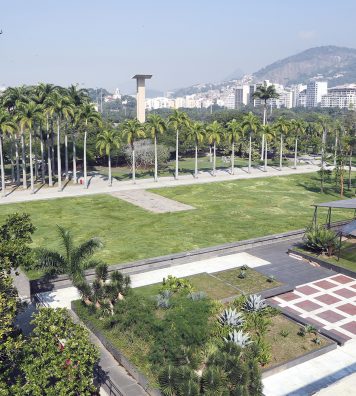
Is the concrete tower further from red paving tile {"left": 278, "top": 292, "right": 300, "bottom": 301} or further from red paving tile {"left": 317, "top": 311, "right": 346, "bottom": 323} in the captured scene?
red paving tile {"left": 317, "top": 311, "right": 346, "bottom": 323}

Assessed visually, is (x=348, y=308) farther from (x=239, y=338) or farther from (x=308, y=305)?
(x=239, y=338)

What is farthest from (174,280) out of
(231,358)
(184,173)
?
(184,173)

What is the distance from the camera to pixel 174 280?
24719 mm

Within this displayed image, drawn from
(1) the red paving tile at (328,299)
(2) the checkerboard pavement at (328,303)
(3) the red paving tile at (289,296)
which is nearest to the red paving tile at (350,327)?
(2) the checkerboard pavement at (328,303)

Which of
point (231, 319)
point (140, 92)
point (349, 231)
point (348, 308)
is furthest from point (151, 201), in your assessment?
point (140, 92)

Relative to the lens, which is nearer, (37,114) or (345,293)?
(345,293)

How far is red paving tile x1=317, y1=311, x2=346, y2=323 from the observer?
2161 centimetres

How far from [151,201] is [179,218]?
8.11m

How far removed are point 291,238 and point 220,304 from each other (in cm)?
1476

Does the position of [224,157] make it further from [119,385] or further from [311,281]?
[119,385]

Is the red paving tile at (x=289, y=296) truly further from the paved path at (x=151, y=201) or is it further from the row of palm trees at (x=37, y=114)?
the row of palm trees at (x=37, y=114)

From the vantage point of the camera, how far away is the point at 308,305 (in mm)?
23094

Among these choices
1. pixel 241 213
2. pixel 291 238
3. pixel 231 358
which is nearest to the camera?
pixel 231 358

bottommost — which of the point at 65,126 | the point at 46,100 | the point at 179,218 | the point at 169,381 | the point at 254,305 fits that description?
the point at 179,218
